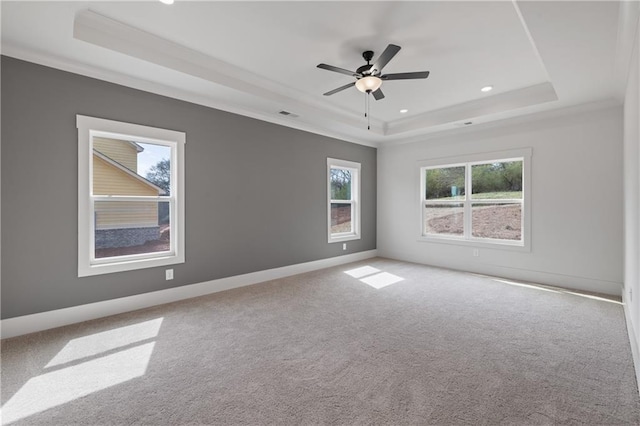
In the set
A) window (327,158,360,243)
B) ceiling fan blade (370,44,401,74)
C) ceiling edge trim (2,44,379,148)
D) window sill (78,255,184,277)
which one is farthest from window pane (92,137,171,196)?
window (327,158,360,243)

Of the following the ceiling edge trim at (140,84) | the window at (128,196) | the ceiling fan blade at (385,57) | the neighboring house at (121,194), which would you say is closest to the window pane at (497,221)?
the ceiling edge trim at (140,84)

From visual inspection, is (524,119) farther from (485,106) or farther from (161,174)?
(161,174)

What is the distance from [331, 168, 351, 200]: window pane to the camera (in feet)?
19.8

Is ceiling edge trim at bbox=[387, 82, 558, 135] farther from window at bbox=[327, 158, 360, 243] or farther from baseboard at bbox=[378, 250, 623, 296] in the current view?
baseboard at bbox=[378, 250, 623, 296]

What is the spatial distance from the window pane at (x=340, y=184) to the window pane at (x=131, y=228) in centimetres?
316

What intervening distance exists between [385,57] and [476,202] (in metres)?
3.72

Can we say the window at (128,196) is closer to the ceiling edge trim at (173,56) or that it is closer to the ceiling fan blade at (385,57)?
the ceiling edge trim at (173,56)

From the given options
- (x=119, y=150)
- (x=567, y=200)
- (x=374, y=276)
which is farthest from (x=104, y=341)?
(x=567, y=200)

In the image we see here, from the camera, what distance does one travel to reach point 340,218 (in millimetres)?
6195

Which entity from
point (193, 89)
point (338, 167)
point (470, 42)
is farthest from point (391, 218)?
point (193, 89)

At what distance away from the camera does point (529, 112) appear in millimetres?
4465

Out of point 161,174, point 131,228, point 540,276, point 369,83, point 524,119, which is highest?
point 524,119

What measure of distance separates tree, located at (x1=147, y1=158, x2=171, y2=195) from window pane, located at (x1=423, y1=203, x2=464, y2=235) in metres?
4.72

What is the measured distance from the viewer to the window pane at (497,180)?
4.96 m
